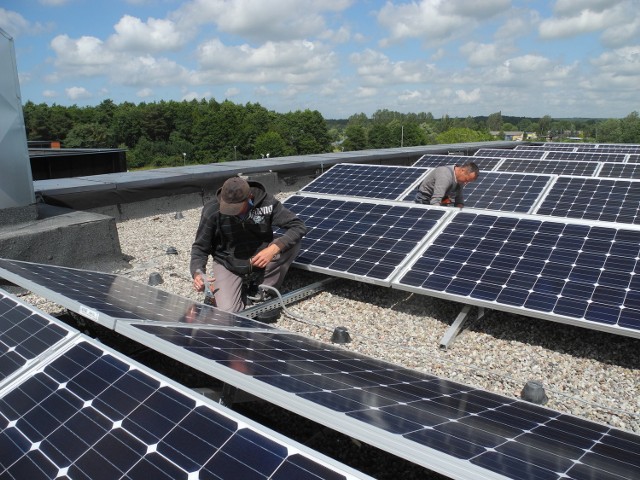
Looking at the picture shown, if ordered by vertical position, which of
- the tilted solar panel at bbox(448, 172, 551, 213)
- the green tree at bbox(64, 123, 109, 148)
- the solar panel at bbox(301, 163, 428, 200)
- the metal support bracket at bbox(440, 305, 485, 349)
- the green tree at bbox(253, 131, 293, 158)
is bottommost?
the metal support bracket at bbox(440, 305, 485, 349)

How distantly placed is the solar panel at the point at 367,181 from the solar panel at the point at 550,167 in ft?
22.7

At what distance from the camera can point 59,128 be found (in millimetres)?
104688

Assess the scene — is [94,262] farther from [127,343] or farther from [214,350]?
[214,350]

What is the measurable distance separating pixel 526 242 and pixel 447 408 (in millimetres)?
4563

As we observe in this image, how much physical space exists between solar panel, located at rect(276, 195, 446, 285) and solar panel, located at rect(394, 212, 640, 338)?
1.22 feet

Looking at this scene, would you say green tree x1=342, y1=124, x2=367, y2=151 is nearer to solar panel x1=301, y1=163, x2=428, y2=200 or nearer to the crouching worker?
solar panel x1=301, y1=163, x2=428, y2=200

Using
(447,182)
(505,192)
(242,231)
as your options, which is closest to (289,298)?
(242,231)

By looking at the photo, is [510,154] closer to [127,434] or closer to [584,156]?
[584,156]

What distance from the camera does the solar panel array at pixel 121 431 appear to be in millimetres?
2340

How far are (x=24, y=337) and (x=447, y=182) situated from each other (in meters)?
7.77

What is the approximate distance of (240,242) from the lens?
7.08 meters

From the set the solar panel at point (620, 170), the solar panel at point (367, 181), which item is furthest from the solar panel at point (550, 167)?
the solar panel at point (367, 181)

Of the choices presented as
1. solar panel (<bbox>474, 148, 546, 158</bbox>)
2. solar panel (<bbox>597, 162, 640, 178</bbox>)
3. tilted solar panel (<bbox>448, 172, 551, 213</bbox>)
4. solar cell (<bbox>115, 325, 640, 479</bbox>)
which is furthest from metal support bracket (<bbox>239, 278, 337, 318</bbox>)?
solar panel (<bbox>474, 148, 546, 158</bbox>)

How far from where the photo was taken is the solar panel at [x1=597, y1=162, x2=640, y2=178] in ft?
54.1
